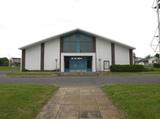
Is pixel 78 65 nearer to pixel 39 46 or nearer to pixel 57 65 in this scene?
pixel 57 65

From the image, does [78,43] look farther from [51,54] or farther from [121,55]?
[121,55]

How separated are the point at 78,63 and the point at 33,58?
25.0 feet

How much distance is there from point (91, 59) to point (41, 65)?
8388 millimetres

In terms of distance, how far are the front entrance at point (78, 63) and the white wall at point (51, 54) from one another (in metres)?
2.20

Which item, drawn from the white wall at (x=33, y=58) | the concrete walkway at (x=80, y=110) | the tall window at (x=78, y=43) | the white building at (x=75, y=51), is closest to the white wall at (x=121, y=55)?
the white building at (x=75, y=51)

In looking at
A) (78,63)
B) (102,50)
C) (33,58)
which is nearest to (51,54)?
(33,58)

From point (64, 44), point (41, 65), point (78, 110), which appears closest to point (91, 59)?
point (64, 44)

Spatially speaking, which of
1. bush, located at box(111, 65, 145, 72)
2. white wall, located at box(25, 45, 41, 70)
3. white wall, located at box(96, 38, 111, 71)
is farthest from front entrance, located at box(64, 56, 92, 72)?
bush, located at box(111, 65, 145, 72)

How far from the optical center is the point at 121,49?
143ft

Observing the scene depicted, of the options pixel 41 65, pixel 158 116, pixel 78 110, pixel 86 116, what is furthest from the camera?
pixel 41 65

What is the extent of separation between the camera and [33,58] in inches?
1694

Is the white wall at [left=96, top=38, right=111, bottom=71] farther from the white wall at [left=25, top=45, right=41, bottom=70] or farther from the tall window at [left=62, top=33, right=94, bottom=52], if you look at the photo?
the white wall at [left=25, top=45, right=41, bottom=70]

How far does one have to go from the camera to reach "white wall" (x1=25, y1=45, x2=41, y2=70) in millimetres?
42812

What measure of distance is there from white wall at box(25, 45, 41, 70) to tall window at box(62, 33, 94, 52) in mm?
4467
